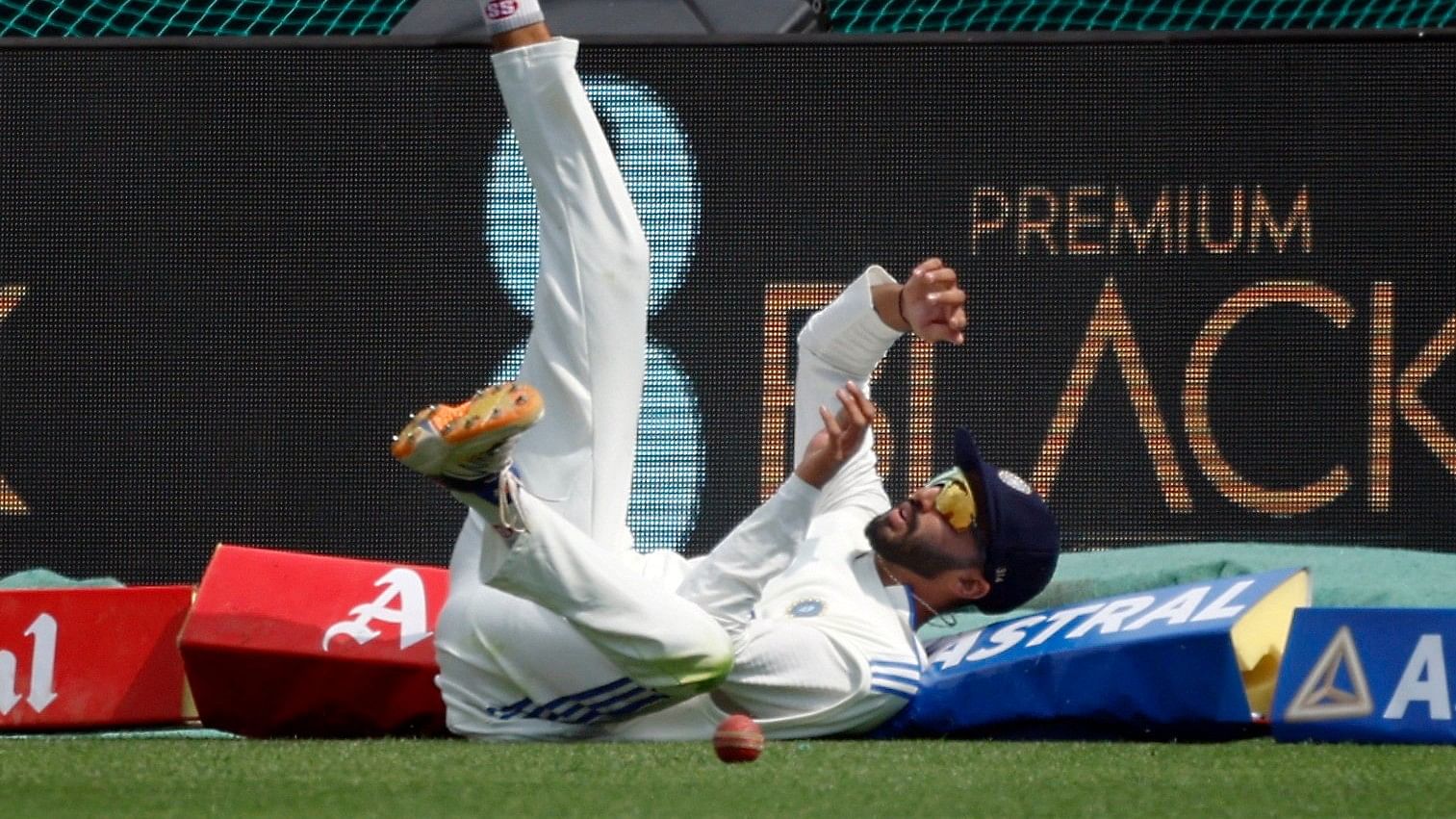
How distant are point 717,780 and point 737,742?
20cm

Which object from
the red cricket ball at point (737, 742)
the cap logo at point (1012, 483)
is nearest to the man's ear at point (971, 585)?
the cap logo at point (1012, 483)

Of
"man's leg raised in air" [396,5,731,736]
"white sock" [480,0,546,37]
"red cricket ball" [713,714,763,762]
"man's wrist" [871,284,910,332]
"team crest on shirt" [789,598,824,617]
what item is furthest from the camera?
"man's wrist" [871,284,910,332]

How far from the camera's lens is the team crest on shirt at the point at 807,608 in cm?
321

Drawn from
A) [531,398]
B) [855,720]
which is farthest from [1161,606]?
[531,398]

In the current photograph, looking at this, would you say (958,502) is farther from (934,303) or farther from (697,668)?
(697,668)

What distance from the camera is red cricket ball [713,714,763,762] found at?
105 inches

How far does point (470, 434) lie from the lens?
2.66 m

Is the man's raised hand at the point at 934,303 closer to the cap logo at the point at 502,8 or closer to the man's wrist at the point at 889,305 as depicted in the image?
the man's wrist at the point at 889,305

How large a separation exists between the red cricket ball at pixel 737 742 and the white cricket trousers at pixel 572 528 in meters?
0.23

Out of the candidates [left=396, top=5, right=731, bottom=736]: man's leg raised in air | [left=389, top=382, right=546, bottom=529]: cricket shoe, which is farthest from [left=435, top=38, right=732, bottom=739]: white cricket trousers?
[left=389, top=382, right=546, bottom=529]: cricket shoe

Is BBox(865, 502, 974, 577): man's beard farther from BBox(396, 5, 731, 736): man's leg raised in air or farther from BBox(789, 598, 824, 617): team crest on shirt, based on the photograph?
BBox(396, 5, 731, 736): man's leg raised in air

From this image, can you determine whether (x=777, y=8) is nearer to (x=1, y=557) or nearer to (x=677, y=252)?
(x=677, y=252)

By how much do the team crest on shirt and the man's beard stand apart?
0.48 ft

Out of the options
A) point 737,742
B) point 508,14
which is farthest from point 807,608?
point 508,14
